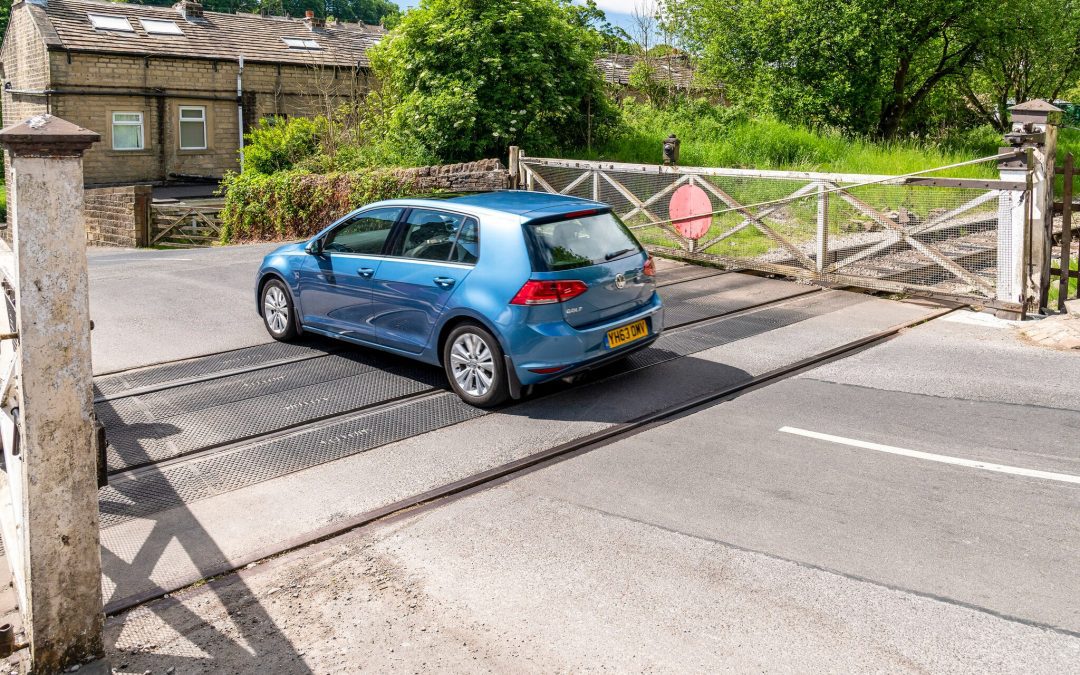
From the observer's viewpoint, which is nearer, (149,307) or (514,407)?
(514,407)

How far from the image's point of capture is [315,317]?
30.3ft

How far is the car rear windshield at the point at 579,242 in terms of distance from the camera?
24.9 ft

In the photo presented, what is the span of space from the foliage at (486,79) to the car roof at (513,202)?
9.28 meters

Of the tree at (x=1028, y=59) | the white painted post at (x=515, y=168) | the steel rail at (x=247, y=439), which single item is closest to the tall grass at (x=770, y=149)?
the white painted post at (x=515, y=168)

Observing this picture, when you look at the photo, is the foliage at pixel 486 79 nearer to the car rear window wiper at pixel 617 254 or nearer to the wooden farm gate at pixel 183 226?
the wooden farm gate at pixel 183 226

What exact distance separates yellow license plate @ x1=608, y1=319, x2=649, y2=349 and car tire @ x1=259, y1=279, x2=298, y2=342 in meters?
3.59

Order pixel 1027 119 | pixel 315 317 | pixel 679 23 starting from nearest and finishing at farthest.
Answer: pixel 315 317 → pixel 1027 119 → pixel 679 23

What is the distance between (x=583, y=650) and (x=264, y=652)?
1409 mm

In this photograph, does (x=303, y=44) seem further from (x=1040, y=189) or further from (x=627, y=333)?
(x=627, y=333)

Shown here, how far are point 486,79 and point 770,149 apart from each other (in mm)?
6051

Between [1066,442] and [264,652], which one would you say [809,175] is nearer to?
[1066,442]

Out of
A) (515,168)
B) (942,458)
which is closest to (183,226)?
(515,168)

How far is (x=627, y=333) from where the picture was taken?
7.99 m

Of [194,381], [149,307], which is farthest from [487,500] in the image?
[149,307]
